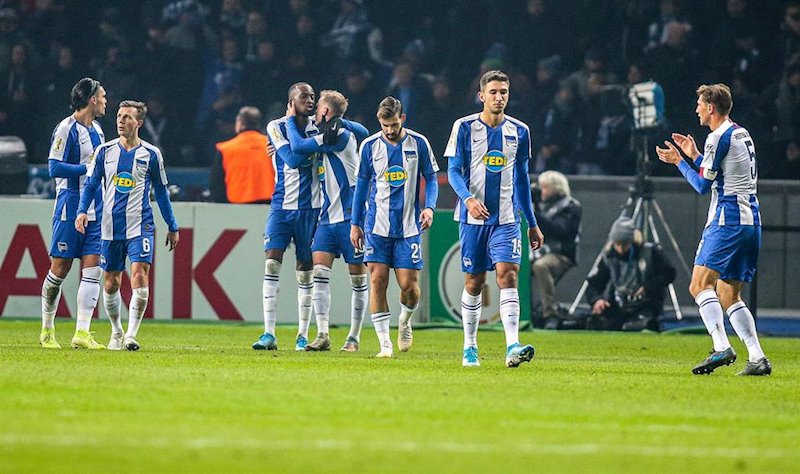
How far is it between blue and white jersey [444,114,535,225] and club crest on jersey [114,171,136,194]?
2.98 metres

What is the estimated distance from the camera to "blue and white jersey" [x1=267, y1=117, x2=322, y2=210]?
1387cm

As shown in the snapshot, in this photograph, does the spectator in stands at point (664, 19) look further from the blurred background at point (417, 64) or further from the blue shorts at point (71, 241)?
the blue shorts at point (71, 241)

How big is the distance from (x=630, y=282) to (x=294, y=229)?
5887 mm

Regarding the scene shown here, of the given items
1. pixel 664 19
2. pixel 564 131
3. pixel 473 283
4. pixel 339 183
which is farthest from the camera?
pixel 664 19

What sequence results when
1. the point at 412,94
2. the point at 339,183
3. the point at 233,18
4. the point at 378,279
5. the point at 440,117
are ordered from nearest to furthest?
1. the point at 378,279
2. the point at 339,183
3. the point at 440,117
4. the point at 412,94
5. the point at 233,18

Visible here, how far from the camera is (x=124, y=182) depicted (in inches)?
513

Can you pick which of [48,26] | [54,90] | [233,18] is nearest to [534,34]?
[233,18]

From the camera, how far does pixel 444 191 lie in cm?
2117

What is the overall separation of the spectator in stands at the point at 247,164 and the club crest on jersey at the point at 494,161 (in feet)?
22.6

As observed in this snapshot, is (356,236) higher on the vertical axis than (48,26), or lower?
lower

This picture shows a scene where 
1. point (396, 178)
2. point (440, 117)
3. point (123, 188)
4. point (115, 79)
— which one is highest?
point (115, 79)

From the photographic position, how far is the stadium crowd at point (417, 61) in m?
22.1

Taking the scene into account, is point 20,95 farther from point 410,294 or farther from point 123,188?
point 410,294

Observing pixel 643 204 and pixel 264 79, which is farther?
pixel 264 79
